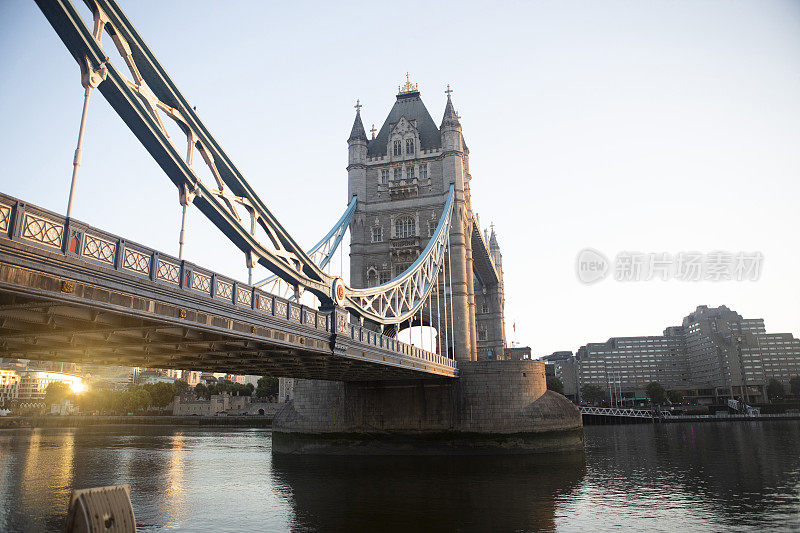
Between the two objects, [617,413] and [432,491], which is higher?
[617,413]

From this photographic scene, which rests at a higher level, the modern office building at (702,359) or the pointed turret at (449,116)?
the pointed turret at (449,116)

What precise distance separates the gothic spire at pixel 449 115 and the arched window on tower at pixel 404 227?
8642 millimetres

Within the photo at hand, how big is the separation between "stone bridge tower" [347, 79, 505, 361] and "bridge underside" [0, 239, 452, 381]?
20.6 meters

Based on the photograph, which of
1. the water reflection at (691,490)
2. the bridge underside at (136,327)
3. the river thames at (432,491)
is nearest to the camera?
the bridge underside at (136,327)

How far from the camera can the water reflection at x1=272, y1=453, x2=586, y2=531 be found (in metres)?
17.2

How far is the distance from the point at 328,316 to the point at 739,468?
73.6 feet

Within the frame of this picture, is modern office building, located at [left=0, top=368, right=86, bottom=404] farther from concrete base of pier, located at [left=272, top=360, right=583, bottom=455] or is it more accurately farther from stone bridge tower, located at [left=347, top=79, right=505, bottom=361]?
concrete base of pier, located at [left=272, top=360, right=583, bottom=455]

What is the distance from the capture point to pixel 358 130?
48.5 m

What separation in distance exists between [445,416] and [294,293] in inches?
794

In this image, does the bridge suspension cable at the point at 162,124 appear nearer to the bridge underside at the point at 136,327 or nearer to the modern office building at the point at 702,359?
the bridge underside at the point at 136,327

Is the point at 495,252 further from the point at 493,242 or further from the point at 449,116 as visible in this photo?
the point at 449,116

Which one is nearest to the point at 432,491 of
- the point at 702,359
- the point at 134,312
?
the point at 134,312

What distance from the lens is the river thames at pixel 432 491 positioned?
17.0 metres

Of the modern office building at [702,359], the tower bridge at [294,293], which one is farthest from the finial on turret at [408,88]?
the modern office building at [702,359]
